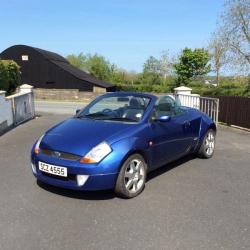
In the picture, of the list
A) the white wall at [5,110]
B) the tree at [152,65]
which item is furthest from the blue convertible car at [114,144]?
the tree at [152,65]

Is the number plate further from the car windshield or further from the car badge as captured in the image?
the car windshield

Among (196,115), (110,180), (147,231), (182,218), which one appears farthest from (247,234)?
(196,115)

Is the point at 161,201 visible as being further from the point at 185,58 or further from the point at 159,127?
the point at 185,58

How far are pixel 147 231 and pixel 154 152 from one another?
1.87m

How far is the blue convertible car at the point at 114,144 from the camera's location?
5148 millimetres

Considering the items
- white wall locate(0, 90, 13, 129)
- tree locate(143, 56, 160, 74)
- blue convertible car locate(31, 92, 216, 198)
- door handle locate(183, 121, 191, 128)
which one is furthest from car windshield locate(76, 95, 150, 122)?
tree locate(143, 56, 160, 74)

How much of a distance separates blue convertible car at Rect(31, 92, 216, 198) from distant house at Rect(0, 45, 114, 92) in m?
37.5

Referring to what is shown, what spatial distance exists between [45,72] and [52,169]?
41044mm

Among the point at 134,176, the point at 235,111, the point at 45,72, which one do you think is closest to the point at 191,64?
the point at 45,72

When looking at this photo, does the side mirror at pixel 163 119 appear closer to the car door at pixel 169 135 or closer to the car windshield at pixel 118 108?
the car door at pixel 169 135

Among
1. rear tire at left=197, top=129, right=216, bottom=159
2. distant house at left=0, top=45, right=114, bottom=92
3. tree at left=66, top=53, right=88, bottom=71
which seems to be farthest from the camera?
tree at left=66, top=53, right=88, bottom=71

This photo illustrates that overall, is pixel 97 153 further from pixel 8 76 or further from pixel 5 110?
pixel 8 76

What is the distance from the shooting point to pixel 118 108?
21.4ft

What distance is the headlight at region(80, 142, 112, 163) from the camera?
5105mm
